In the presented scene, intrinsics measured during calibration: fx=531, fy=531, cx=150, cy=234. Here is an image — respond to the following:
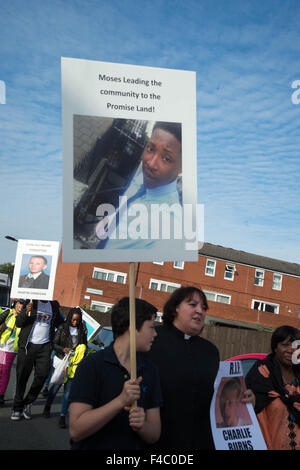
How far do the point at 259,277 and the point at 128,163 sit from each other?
50.5 m

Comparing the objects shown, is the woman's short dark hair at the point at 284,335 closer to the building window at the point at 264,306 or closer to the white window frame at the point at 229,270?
the white window frame at the point at 229,270

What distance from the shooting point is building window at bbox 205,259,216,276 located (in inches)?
2016

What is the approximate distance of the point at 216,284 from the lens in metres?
51.0

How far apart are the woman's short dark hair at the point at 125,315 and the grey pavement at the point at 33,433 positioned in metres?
3.90

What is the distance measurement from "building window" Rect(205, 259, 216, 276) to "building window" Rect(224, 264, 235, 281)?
4.11 ft

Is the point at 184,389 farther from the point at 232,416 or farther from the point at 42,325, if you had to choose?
the point at 42,325

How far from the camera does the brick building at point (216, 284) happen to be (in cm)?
4684

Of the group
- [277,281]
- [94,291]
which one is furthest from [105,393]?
[277,281]

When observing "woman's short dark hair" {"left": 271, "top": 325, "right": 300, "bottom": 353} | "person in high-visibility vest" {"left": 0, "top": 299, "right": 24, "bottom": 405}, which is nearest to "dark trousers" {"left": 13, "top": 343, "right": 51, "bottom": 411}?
"person in high-visibility vest" {"left": 0, "top": 299, "right": 24, "bottom": 405}

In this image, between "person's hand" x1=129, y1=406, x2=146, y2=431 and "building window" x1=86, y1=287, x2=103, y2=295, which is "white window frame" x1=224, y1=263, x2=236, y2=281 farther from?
"person's hand" x1=129, y1=406, x2=146, y2=431

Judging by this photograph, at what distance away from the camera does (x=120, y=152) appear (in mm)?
3365

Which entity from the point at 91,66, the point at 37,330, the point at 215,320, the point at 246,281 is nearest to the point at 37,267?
the point at 37,330

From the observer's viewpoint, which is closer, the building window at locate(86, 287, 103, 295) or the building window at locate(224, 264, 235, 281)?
the building window at locate(86, 287, 103, 295)

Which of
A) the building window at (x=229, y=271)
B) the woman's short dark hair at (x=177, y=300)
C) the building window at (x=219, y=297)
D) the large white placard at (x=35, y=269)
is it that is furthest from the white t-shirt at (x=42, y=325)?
the building window at (x=229, y=271)
